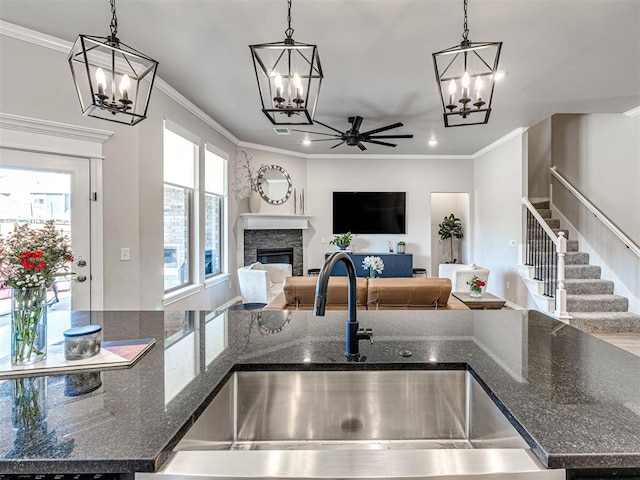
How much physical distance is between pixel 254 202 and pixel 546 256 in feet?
16.1

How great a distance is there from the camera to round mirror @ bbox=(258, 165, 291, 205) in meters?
6.60

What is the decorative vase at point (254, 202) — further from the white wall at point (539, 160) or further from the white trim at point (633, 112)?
the white trim at point (633, 112)

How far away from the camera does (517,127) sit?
5.26 meters

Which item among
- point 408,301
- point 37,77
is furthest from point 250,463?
point 37,77

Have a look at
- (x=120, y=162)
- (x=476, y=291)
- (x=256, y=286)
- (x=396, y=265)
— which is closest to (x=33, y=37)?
(x=120, y=162)

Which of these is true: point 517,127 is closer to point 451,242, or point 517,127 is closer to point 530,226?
point 530,226

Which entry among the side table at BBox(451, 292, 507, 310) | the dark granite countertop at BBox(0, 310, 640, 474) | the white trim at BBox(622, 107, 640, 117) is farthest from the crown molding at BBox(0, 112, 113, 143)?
the white trim at BBox(622, 107, 640, 117)

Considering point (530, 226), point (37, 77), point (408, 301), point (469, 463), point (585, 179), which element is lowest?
point (408, 301)

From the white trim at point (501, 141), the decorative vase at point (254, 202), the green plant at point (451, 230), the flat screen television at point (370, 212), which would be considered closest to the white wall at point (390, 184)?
the flat screen television at point (370, 212)

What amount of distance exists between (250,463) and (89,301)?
10.6 feet

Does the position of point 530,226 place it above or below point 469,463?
above

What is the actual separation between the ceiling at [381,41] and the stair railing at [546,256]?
163cm

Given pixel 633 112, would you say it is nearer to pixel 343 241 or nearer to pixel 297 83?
pixel 343 241

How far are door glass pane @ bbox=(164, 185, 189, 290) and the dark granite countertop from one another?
108 inches
